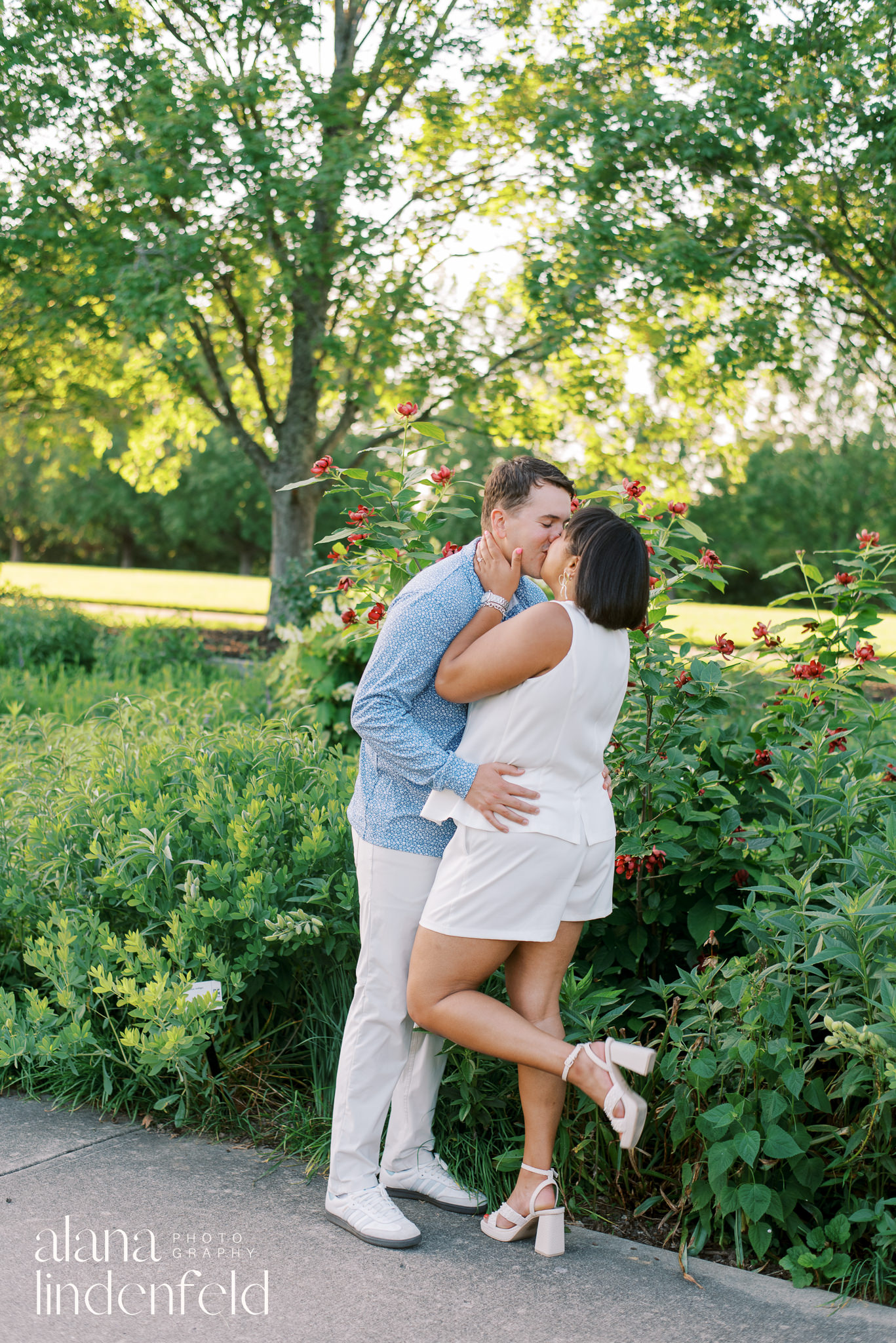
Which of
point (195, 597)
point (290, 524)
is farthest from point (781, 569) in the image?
point (195, 597)

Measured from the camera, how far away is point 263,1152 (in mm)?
3186

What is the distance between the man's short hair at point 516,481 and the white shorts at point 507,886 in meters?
0.78

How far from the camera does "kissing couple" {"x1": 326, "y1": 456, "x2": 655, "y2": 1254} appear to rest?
2621 millimetres

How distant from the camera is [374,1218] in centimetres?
274

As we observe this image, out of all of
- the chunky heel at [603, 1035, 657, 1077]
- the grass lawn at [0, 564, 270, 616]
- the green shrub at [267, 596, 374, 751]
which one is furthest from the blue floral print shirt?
the grass lawn at [0, 564, 270, 616]

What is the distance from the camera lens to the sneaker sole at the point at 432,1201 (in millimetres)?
2924

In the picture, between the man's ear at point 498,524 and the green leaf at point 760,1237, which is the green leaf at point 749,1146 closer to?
the green leaf at point 760,1237

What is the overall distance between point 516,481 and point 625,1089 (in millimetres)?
1412

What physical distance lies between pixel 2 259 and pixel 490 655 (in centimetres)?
1260

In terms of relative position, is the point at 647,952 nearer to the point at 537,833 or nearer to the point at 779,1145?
the point at 779,1145

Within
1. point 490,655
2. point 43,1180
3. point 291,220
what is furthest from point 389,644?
point 291,220

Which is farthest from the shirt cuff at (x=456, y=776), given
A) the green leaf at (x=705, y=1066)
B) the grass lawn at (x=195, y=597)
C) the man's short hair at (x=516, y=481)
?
the grass lawn at (x=195, y=597)

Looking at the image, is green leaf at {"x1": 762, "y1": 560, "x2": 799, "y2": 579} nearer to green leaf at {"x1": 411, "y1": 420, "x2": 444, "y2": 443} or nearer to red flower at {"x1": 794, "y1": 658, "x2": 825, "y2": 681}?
red flower at {"x1": 794, "y1": 658, "x2": 825, "y2": 681}

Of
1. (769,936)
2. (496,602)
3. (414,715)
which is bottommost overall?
(769,936)
